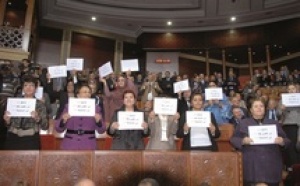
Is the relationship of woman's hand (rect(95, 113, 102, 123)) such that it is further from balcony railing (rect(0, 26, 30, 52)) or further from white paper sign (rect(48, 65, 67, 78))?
balcony railing (rect(0, 26, 30, 52))

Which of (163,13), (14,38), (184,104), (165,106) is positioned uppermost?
(163,13)

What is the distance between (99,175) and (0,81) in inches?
126

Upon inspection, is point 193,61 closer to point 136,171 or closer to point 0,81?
point 0,81

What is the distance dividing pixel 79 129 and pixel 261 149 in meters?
1.86

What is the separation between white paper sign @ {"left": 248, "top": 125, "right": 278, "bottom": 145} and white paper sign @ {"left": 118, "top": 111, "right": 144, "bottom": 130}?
1117 mm

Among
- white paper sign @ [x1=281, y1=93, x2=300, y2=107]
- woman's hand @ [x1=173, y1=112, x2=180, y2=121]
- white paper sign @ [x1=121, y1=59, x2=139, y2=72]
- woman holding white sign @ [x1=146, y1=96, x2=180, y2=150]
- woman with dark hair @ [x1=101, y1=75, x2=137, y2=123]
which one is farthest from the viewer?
white paper sign @ [x1=121, y1=59, x2=139, y2=72]

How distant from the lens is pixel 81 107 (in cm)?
331

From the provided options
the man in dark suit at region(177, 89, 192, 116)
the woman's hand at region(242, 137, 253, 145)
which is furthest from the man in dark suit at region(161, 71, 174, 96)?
the woman's hand at region(242, 137, 253, 145)

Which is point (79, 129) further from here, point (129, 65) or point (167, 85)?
point (167, 85)

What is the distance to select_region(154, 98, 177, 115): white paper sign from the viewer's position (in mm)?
3641

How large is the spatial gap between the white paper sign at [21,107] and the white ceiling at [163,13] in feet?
28.1

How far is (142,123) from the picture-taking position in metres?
3.36

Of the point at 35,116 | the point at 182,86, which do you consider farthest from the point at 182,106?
the point at 35,116

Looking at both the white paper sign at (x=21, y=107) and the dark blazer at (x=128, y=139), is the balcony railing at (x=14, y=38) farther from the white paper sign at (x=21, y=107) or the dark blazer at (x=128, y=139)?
the dark blazer at (x=128, y=139)
